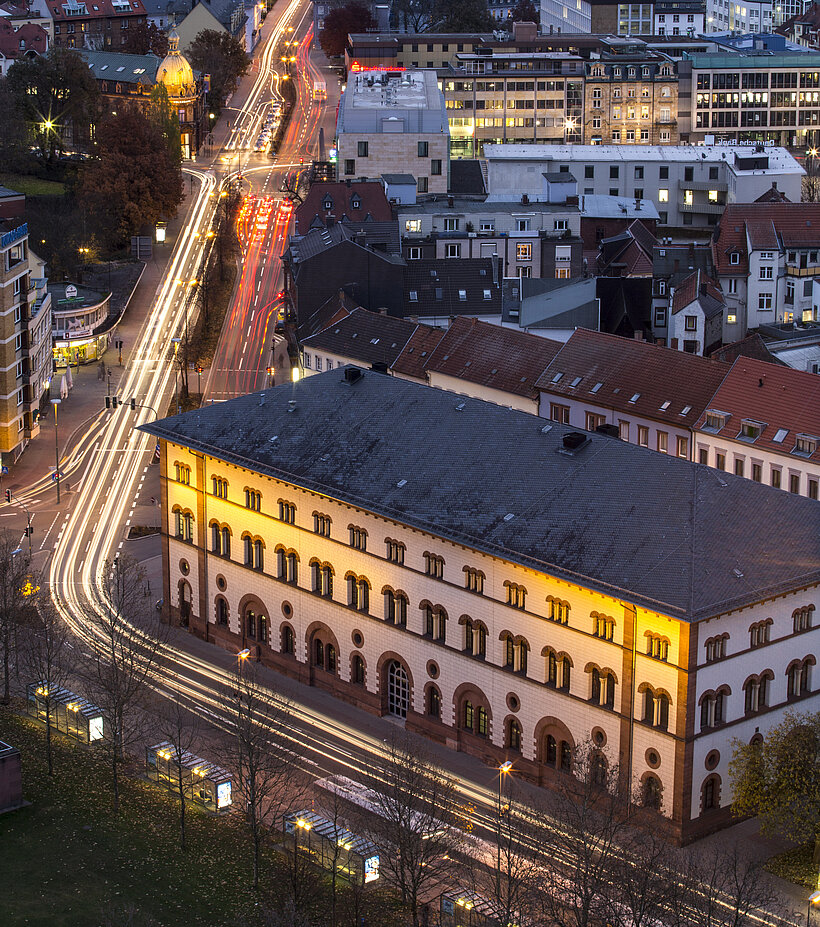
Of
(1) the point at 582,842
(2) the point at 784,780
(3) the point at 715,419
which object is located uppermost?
(3) the point at 715,419

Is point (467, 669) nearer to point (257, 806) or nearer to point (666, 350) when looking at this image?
point (257, 806)

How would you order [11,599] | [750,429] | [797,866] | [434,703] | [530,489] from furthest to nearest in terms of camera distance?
[750,429] → [11,599] → [434,703] → [530,489] → [797,866]

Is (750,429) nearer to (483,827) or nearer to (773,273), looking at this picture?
(483,827)

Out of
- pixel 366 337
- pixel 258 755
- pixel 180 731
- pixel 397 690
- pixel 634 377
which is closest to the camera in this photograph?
pixel 258 755

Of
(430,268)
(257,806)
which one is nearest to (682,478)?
(257,806)

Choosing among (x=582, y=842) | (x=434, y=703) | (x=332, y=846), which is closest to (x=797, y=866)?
(x=582, y=842)

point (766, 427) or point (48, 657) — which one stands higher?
point (766, 427)
